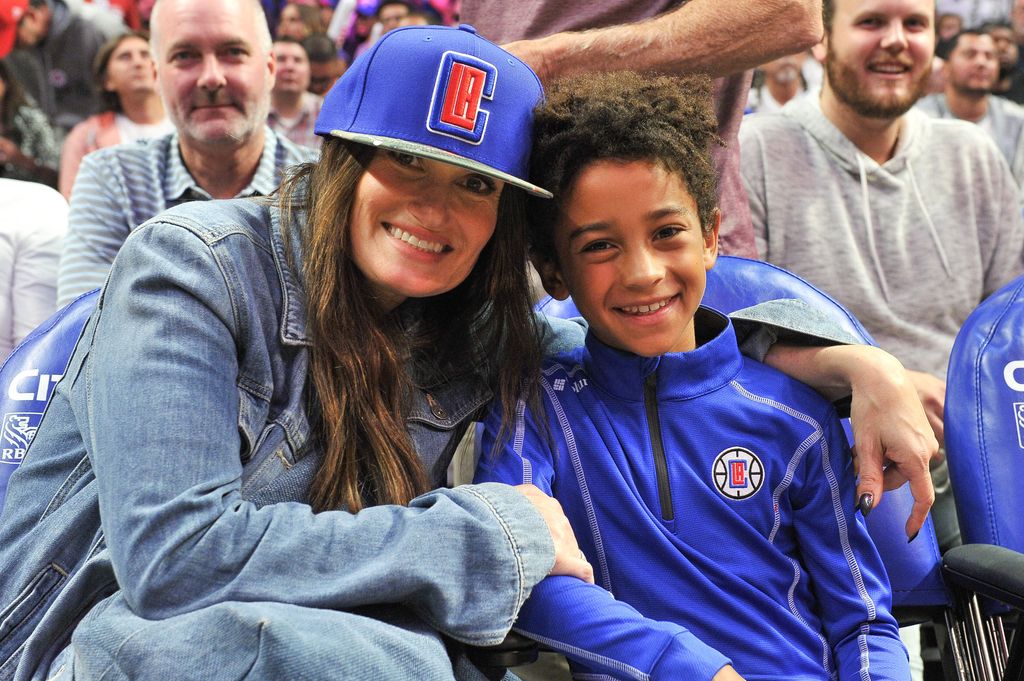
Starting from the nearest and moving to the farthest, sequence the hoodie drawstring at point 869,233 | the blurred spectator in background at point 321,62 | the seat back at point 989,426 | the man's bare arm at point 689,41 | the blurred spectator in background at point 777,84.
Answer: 1. the seat back at point 989,426
2. the man's bare arm at point 689,41
3. the hoodie drawstring at point 869,233
4. the blurred spectator in background at point 321,62
5. the blurred spectator in background at point 777,84

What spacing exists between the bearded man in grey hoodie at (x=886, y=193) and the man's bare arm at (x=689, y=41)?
89 centimetres

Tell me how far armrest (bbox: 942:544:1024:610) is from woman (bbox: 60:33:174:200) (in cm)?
412

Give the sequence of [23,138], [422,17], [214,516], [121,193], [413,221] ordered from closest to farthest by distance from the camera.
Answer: [214,516], [413,221], [121,193], [23,138], [422,17]

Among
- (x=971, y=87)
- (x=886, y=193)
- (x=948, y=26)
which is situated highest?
(x=948, y=26)

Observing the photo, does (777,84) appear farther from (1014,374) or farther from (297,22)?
(1014,374)

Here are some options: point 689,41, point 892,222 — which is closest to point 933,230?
point 892,222

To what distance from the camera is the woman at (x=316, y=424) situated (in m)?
1.39

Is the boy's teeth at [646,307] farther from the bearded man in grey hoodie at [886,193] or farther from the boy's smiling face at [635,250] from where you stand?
the bearded man in grey hoodie at [886,193]

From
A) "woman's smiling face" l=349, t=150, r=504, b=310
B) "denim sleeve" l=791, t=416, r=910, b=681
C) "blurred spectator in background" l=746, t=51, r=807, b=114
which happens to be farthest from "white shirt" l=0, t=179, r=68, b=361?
"blurred spectator in background" l=746, t=51, r=807, b=114

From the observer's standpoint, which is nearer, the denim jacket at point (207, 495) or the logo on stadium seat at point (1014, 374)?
the denim jacket at point (207, 495)

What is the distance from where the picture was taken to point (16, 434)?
6.56ft

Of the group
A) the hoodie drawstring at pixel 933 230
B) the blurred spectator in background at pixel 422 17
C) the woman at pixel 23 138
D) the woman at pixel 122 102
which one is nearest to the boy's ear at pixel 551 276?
the hoodie drawstring at pixel 933 230

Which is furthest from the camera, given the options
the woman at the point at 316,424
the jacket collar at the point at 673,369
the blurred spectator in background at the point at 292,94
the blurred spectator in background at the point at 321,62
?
the blurred spectator in background at the point at 321,62

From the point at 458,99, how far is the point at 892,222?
6.33 ft
